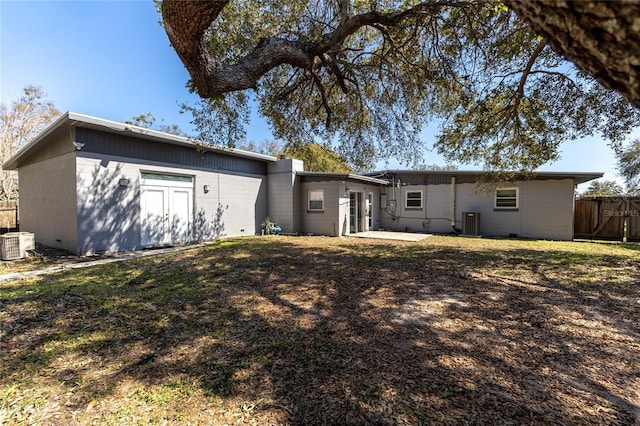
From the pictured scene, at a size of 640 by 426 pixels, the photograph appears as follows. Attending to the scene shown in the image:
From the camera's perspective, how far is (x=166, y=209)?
1038 centimetres

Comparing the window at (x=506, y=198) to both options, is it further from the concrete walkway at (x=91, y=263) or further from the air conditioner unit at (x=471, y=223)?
the concrete walkway at (x=91, y=263)

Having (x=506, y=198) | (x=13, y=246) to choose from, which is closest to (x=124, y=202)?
(x=13, y=246)

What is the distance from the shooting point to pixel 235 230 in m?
12.8

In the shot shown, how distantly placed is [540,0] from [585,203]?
54.0 feet

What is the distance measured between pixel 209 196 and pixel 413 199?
34.2 ft

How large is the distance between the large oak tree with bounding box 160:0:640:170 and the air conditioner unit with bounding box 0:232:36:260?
613 centimetres

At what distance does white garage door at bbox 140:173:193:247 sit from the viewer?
32.2ft

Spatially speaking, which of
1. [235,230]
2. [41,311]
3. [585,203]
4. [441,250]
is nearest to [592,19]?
[41,311]

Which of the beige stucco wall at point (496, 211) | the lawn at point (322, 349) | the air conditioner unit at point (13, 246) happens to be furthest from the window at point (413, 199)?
the air conditioner unit at point (13, 246)

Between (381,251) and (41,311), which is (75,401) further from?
(381,251)

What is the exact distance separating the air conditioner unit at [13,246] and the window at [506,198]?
17649mm

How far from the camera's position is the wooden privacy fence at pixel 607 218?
1228cm

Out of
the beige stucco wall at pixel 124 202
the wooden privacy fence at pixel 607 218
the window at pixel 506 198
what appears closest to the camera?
the beige stucco wall at pixel 124 202

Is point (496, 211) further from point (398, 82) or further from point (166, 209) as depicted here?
point (166, 209)
